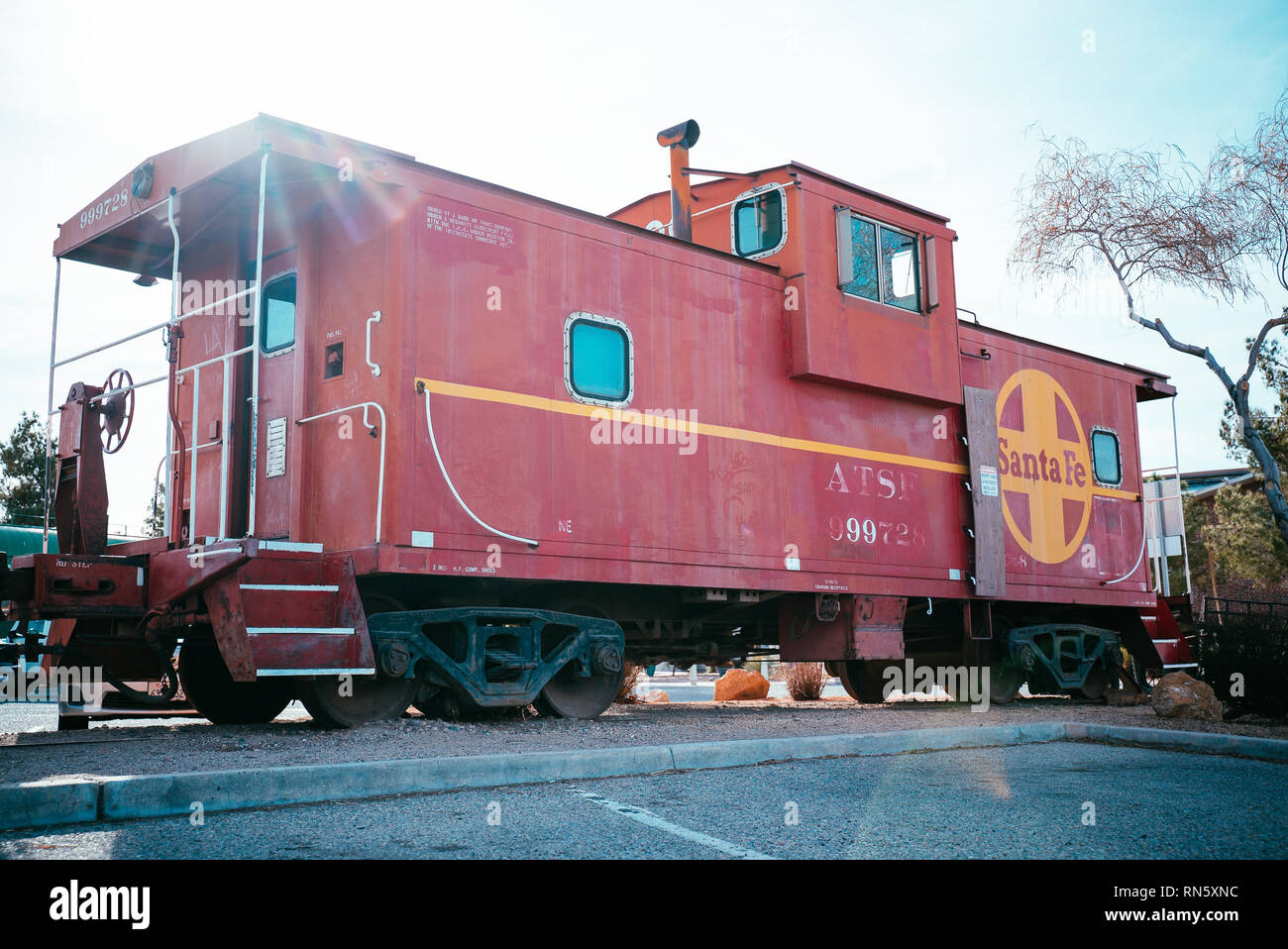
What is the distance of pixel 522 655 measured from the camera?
7465mm

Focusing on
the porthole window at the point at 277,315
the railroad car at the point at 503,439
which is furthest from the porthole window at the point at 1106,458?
the porthole window at the point at 277,315

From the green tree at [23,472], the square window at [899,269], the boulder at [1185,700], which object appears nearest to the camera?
the boulder at [1185,700]

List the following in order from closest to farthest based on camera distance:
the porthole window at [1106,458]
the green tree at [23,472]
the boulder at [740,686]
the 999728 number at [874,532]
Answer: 1. the 999728 number at [874,532]
2. the porthole window at [1106,458]
3. the boulder at [740,686]
4. the green tree at [23,472]

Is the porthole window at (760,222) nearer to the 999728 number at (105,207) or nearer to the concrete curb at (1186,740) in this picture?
the concrete curb at (1186,740)

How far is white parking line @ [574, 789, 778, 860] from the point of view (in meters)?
3.69

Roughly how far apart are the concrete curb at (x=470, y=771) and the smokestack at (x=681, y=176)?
515cm

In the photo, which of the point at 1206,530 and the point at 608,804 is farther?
the point at 1206,530

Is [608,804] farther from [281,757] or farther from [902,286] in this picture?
[902,286]

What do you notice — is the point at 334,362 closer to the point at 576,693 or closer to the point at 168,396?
the point at 168,396

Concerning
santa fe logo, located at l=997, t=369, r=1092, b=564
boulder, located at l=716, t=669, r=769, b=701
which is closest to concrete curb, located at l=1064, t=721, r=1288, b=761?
santa fe logo, located at l=997, t=369, r=1092, b=564

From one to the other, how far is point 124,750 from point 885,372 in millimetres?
6685

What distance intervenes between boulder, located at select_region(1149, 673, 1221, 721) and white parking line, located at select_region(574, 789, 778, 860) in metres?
6.14

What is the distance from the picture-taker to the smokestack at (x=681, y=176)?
981 cm
